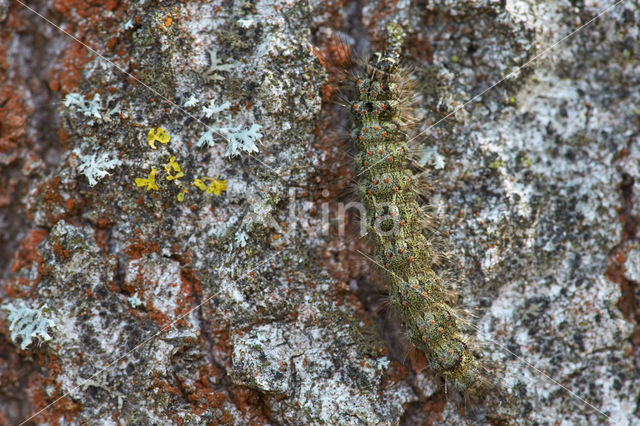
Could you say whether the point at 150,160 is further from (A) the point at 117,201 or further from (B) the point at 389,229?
(B) the point at 389,229

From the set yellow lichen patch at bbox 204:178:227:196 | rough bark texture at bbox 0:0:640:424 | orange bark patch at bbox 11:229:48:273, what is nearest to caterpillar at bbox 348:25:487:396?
rough bark texture at bbox 0:0:640:424

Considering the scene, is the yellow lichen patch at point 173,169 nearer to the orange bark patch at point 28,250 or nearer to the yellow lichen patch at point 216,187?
the yellow lichen patch at point 216,187

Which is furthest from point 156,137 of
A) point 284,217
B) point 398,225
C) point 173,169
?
point 398,225

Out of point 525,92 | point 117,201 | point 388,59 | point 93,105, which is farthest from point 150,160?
point 525,92

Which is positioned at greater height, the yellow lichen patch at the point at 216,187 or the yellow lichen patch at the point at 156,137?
the yellow lichen patch at the point at 156,137

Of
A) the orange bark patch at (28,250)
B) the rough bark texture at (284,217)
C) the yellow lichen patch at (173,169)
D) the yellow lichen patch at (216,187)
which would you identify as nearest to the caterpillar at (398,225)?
the rough bark texture at (284,217)

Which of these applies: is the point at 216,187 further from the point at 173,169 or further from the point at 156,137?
the point at 156,137
